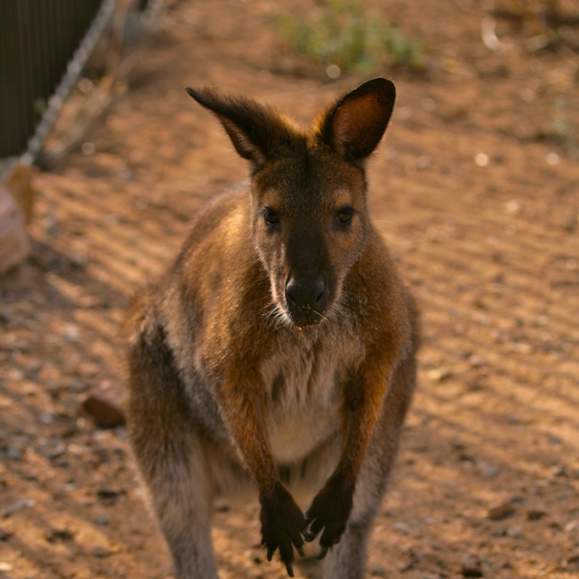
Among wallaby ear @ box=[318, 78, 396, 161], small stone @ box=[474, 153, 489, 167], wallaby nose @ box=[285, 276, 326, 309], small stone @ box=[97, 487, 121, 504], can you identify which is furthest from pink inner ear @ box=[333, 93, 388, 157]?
small stone @ box=[474, 153, 489, 167]

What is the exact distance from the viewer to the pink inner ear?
296cm

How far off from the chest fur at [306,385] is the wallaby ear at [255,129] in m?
0.51

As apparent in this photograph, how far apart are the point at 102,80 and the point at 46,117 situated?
102cm

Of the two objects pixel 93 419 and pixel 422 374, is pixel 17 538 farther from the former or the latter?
pixel 422 374

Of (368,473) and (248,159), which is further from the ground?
(248,159)

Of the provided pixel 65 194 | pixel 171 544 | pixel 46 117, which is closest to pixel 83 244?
pixel 65 194

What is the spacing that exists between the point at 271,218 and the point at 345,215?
0.63 feet

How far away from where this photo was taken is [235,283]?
10.1 feet

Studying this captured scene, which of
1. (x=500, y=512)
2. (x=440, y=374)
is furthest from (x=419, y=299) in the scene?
(x=500, y=512)

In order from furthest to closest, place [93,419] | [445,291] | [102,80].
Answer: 1. [102,80]
2. [445,291]
3. [93,419]

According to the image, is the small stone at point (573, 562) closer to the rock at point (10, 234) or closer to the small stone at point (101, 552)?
the small stone at point (101, 552)

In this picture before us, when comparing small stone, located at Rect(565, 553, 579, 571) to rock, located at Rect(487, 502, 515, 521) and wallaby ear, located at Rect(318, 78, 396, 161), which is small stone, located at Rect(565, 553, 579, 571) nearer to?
rock, located at Rect(487, 502, 515, 521)

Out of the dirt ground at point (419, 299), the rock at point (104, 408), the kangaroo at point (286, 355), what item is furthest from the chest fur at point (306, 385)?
the rock at point (104, 408)

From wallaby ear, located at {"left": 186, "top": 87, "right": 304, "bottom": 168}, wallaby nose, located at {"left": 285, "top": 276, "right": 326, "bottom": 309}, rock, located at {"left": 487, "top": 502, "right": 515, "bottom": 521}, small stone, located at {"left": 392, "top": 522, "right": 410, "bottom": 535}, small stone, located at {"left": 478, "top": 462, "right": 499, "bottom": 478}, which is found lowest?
small stone, located at {"left": 392, "top": 522, "right": 410, "bottom": 535}
